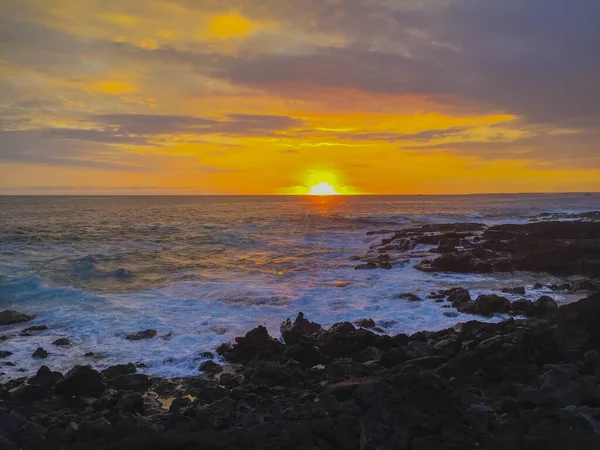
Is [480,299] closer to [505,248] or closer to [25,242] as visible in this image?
[505,248]

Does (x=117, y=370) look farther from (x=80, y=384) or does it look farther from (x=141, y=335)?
(x=141, y=335)

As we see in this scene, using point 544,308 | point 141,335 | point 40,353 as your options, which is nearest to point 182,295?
point 141,335

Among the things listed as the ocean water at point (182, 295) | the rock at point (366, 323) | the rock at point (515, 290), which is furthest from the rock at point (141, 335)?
the rock at point (515, 290)

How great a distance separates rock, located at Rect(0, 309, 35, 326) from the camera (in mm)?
15016

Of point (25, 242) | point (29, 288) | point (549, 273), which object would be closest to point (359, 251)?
point (549, 273)

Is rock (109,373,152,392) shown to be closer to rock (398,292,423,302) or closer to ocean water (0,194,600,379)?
ocean water (0,194,600,379)

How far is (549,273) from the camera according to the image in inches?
893

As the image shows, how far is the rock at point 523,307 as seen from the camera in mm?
14383

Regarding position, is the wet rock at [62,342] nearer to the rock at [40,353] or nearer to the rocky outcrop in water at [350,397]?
the rock at [40,353]

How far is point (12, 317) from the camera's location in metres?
15.3

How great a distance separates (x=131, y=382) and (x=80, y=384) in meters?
1.01

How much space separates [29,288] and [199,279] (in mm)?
7148

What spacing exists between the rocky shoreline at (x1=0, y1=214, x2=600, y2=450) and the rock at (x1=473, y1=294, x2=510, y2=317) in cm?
89

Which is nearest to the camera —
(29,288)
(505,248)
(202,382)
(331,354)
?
(202,382)
